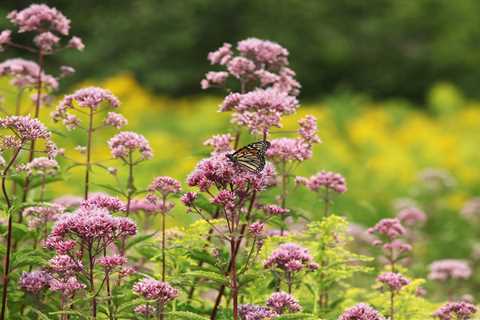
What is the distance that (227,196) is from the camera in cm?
361

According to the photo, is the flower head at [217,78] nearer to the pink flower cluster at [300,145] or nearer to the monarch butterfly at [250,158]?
the pink flower cluster at [300,145]

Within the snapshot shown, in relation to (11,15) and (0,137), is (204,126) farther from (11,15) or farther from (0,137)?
(0,137)

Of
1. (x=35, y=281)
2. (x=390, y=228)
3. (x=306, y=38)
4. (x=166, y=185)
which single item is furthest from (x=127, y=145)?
(x=306, y=38)

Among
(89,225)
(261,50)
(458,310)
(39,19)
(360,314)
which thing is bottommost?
(360,314)

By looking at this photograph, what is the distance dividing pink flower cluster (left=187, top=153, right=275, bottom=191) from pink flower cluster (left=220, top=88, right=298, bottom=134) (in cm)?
35

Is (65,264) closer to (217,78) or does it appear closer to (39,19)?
(217,78)

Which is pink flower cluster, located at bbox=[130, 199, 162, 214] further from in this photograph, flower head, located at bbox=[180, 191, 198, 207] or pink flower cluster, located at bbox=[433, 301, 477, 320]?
pink flower cluster, located at bbox=[433, 301, 477, 320]

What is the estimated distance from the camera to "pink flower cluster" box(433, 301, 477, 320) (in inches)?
169

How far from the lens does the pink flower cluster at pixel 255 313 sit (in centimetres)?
375

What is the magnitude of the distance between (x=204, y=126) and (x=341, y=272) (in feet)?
43.5

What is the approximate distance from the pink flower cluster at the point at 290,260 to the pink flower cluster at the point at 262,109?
58 centimetres

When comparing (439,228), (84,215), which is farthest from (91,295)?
(439,228)

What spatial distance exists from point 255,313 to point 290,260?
44 centimetres

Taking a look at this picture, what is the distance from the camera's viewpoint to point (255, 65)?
192 inches
